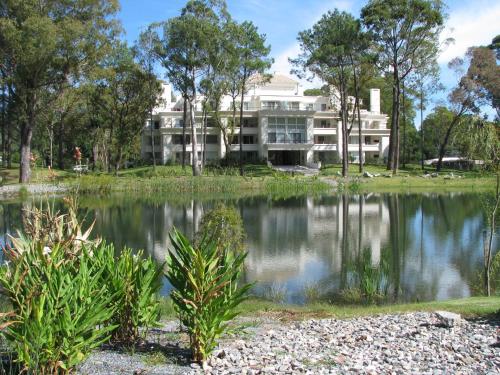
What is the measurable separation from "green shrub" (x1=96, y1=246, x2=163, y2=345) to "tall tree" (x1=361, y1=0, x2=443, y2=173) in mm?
44931

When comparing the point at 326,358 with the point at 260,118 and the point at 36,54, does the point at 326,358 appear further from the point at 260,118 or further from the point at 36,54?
the point at 260,118

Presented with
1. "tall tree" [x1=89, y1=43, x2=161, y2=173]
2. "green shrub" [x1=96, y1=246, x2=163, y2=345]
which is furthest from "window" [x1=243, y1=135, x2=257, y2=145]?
"green shrub" [x1=96, y1=246, x2=163, y2=345]

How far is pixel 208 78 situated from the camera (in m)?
50.7

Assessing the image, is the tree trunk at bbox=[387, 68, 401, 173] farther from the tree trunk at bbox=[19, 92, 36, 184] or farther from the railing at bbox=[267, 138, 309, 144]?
the tree trunk at bbox=[19, 92, 36, 184]

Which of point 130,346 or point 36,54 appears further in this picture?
point 36,54

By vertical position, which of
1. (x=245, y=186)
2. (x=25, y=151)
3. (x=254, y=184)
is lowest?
(x=245, y=186)

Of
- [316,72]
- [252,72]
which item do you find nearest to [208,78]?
[252,72]

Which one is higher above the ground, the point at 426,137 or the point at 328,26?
the point at 328,26

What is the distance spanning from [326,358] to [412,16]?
46.3 meters

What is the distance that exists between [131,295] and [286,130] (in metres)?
58.5

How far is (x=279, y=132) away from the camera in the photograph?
6328 cm

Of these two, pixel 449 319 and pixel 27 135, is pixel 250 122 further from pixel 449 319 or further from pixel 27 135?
pixel 449 319

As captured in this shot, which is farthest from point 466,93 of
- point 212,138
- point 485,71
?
point 212,138

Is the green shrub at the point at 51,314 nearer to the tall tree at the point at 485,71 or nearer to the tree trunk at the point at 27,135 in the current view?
the tree trunk at the point at 27,135
